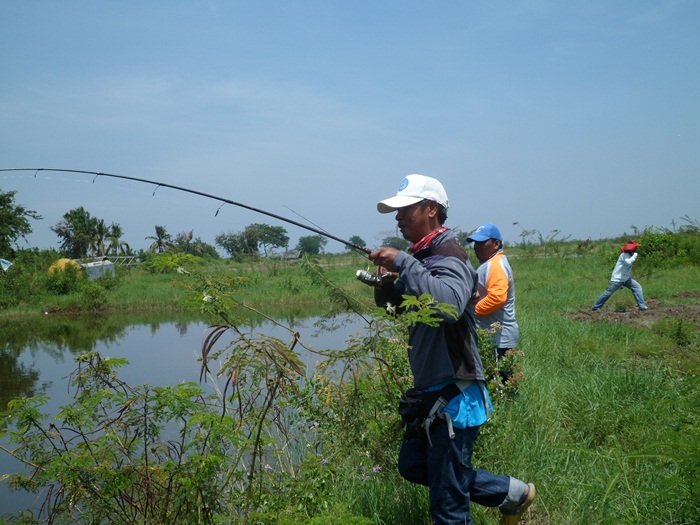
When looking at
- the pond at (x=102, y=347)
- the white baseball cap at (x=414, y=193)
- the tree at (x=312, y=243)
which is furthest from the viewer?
the pond at (x=102, y=347)

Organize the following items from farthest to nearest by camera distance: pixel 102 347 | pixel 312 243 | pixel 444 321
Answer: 1. pixel 102 347
2. pixel 312 243
3. pixel 444 321

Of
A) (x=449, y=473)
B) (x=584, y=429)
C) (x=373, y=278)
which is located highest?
(x=373, y=278)

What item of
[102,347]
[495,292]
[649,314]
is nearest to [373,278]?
[495,292]

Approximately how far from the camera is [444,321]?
248cm

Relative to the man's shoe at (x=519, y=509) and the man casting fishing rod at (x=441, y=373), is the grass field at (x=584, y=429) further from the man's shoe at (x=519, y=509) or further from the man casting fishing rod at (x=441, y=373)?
the man casting fishing rod at (x=441, y=373)

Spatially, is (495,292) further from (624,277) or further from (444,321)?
(624,277)

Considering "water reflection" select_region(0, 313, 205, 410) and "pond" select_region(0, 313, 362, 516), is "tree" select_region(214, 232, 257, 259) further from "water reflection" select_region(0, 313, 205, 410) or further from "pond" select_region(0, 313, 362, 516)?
"water reflection" select_region(0, 313, 205, 410)

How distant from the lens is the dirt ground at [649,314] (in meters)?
10.3

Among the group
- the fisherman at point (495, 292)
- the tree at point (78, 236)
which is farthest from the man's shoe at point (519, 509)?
the tree at point (78, 236)

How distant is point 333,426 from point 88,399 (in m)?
1.55

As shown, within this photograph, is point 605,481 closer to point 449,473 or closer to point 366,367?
point 449,473

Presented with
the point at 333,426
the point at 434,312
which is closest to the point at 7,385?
the point at 333,426

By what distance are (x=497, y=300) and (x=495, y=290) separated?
3.0 inches

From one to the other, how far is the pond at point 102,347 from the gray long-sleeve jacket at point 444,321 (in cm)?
44
